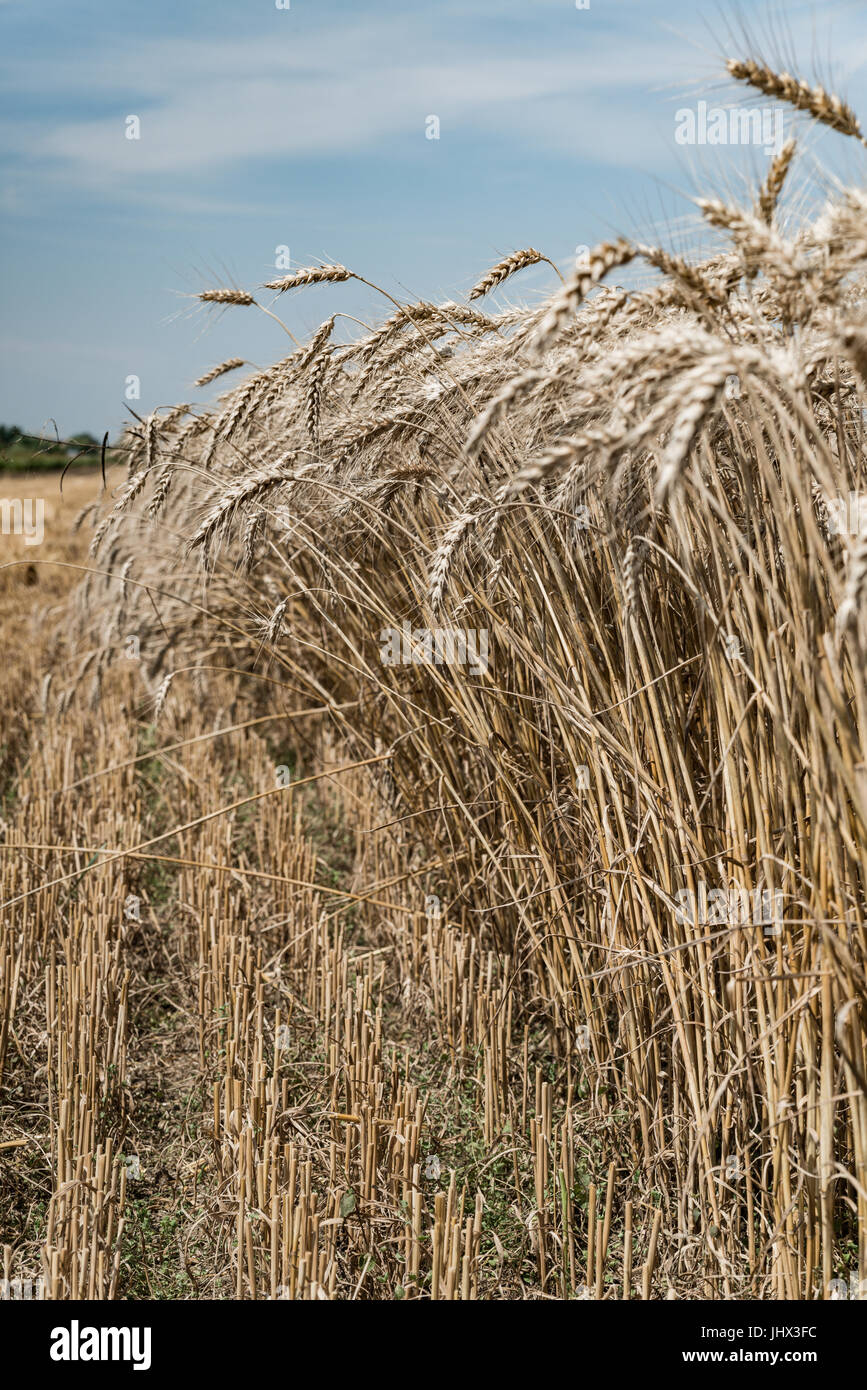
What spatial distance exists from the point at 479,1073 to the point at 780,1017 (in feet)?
3.54

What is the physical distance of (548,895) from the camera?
2232mm

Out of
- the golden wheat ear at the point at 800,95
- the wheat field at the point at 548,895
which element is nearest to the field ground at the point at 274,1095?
the wheat field at the point at 548,895

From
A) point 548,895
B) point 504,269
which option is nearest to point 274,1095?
point 548,895

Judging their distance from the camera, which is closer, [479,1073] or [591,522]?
[591,522]

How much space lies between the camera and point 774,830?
1.60m

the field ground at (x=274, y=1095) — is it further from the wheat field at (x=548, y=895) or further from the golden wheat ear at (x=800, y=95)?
the golden wheat ear at (x=800, y=95)

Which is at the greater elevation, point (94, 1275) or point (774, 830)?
point (774, 830)

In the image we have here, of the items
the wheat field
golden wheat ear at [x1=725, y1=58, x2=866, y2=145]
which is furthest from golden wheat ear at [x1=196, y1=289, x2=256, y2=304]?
golden wheat ear at [x1=725, y1=58, x2=866, y2=145]

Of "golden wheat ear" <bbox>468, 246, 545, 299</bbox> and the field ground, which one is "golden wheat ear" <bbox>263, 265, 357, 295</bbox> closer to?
"golden wheat ear" <bbox>468, 246, 545, 299</bbox>

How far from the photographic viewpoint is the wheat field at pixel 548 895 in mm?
1327
